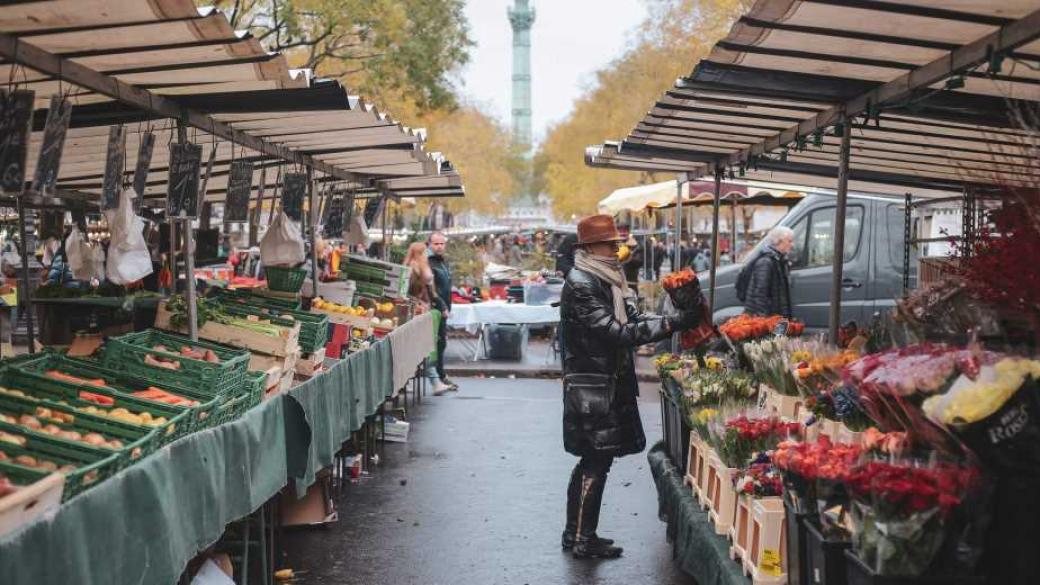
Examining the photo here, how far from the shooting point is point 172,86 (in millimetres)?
7070

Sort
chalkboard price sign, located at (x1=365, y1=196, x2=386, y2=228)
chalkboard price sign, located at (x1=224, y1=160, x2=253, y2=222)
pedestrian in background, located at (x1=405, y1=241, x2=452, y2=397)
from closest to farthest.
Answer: chalkboard price sign, located at (x1=224, y1=160, x2=253, y2=222)
pedestrian in background, located at (x1=405, y1=241, x2=452, y2=397)
chalkboard price sign, located at (x1=365, y1=196, x2=386, y2=228)

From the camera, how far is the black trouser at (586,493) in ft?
24.9

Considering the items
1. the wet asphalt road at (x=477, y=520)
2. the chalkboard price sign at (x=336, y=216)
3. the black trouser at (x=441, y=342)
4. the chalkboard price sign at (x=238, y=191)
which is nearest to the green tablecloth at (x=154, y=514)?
the wet asphalt road at (x=477, y=520)

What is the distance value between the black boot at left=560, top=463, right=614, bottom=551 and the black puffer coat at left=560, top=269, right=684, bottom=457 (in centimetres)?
31

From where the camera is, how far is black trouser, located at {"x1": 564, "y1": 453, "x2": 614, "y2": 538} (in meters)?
7.60

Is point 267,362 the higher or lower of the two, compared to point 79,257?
lower

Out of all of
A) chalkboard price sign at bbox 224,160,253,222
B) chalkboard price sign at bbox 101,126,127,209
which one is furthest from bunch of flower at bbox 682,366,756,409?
chalkboard price sign at bbox 224,160,253,222

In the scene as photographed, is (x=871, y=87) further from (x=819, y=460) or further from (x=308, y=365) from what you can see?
(x=308, y=365)

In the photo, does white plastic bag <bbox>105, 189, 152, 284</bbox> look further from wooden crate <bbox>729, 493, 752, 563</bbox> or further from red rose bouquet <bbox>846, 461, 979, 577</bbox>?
red rose bouquet <bbox>846, 461, 979, 577</bbox>

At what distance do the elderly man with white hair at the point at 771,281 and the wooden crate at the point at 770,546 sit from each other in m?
7.61

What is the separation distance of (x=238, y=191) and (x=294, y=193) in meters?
1.71

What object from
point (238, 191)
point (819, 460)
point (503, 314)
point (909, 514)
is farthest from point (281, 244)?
point (503, 314)

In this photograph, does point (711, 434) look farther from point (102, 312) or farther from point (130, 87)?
point (102, 312)

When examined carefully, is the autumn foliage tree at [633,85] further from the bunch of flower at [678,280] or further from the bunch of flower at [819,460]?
the bunch of flower at [819,460]
